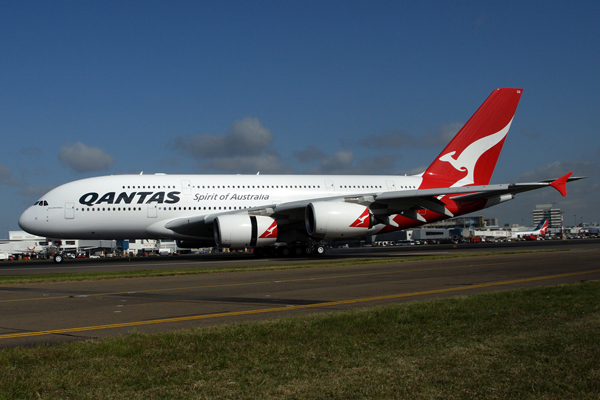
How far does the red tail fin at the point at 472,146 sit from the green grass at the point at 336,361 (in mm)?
27333

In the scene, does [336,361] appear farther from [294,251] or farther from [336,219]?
[294,251]

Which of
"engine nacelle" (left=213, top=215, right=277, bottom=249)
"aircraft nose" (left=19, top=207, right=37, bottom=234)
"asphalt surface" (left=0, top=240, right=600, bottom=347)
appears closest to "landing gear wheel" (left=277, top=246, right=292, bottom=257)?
"engine nacelle" (left=213, top=215, right=277, bottom=249)

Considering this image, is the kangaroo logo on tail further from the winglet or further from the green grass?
the green grass

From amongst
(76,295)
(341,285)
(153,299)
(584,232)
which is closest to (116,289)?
(76,295)

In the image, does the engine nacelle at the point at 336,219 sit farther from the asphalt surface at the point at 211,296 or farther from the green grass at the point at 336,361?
the green grass at the point at 336,361

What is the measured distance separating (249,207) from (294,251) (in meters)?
3.59

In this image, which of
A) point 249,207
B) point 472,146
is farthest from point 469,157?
point 249,207

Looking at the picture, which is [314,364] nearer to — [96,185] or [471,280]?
[471,280]

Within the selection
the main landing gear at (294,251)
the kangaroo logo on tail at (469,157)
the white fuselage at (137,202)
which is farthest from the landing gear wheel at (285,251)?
the kangaroo logo on tail at (469,157)

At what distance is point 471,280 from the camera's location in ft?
47.1

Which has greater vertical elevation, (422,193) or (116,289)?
(422,193)

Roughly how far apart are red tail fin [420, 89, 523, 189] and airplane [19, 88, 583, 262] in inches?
17.9

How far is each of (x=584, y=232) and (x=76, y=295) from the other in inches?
5383

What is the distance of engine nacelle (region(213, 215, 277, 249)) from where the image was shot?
2705 cm
